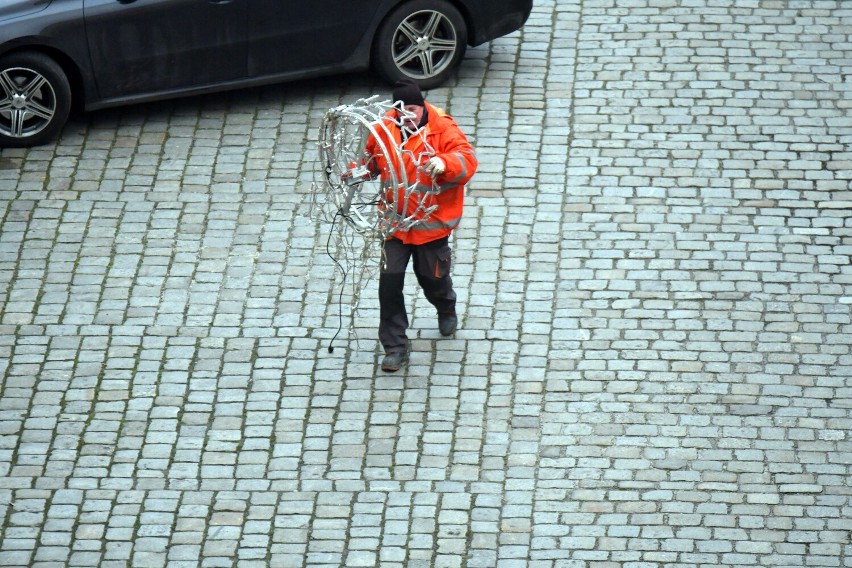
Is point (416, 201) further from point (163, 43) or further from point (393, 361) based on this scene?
point (163, 43)

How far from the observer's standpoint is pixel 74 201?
11.2 meters

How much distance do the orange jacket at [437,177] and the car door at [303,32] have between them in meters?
3.15

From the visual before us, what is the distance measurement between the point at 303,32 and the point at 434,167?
378 cm

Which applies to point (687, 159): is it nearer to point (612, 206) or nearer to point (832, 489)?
point (612, 206)

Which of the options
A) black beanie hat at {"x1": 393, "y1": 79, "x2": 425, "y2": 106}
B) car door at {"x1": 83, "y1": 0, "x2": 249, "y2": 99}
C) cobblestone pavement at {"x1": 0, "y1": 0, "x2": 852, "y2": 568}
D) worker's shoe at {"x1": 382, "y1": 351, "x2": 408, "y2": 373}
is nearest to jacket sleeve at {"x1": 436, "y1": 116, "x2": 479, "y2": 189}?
black beanie hat at {"x1": 393, "y1": 79, "x2": 425, "y2": 106}

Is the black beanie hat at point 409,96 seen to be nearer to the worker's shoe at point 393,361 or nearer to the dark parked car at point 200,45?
the worker's shoe at point 393,361

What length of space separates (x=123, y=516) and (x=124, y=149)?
169 inches

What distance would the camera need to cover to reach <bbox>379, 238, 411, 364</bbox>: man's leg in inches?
363

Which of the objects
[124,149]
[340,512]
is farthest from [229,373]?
[124,149]

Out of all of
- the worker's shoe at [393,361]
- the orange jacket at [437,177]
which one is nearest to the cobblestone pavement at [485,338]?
the worker's shoe at [393,361]

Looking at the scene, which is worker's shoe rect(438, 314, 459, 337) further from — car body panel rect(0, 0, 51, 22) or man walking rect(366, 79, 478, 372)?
car body panel rect(0, 0, 51, 22)

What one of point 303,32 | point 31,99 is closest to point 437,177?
point 303,32

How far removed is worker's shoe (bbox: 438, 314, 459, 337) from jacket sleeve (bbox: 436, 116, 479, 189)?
110 centimetres

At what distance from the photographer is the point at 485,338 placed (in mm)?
9781
